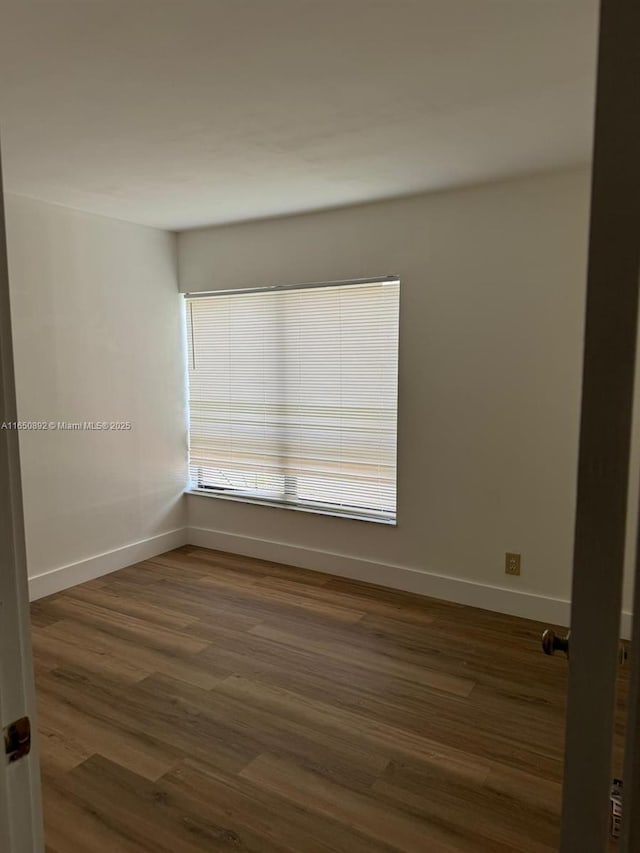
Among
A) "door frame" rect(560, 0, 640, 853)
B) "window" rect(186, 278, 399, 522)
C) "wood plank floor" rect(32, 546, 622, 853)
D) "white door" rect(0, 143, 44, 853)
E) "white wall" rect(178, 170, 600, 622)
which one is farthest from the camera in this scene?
"window" rect(186, 278, 399, 522)

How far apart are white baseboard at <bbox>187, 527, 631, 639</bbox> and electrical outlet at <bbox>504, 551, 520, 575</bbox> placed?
0.11 metres

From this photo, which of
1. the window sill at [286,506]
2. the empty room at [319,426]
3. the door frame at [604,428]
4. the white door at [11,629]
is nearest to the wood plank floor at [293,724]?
the empty room at [319,426]

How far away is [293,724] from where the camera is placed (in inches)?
96.3

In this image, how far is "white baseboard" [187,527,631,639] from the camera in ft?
11.1

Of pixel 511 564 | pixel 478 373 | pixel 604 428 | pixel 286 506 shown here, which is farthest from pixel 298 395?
pixel 604 428

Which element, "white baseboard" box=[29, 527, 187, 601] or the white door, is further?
"white baseboard" box=[29, 527, 187, 601]

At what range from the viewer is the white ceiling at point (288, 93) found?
1.64 meters

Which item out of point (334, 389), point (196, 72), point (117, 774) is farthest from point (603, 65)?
point (334, 389)

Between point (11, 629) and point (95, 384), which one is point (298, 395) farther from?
point (11, 629)

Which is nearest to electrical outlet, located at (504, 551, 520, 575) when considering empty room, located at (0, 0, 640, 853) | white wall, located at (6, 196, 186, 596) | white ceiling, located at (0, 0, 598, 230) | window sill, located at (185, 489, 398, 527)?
empty room, located at (0, 0, 640, 853)

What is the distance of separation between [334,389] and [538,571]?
67.8 inches

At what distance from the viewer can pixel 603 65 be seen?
642 millimetres

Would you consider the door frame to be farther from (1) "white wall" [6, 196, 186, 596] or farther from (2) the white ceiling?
(1) "white wall" [6, 196, 186, 596]

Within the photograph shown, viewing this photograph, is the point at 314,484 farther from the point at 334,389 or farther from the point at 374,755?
the point at 374,755
